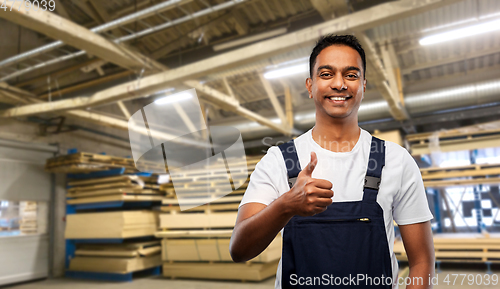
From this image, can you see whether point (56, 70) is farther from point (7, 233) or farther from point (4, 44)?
point (7, 233)

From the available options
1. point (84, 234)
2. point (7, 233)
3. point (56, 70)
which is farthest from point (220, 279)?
point (56, 70)

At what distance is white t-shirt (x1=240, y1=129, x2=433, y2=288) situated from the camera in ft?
3.93

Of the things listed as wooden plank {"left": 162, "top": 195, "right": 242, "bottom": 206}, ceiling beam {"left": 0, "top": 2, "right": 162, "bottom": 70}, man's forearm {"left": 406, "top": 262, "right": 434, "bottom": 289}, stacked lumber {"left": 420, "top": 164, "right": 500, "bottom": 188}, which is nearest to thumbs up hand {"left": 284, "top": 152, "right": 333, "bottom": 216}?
man's forearm {"left": 406, "top": 262, "right": 434, "bottom": 289}

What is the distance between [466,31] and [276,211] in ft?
18.6

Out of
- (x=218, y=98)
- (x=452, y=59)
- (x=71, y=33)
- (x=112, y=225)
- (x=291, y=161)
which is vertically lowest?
(x=112, y=225)

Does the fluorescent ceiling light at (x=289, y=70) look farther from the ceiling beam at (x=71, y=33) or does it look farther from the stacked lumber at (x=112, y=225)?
the stacked lumber at (x=112, y=225)

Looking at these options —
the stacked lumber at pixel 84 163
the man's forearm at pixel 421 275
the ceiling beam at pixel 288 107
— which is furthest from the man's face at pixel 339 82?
the ceiling beam at pixel 288 107

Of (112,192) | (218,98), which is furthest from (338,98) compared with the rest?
(112,192)

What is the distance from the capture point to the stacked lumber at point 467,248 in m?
6.73

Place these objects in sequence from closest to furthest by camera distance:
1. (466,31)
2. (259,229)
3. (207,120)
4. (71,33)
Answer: (259,229), (71,33), (466,31), (207,120)

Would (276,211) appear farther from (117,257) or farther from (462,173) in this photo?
(117,257)

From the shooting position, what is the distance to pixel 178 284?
23.3 ft

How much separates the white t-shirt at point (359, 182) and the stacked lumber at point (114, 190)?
23.5ft

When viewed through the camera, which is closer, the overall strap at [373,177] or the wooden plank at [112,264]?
the overall strap at [373,177]
